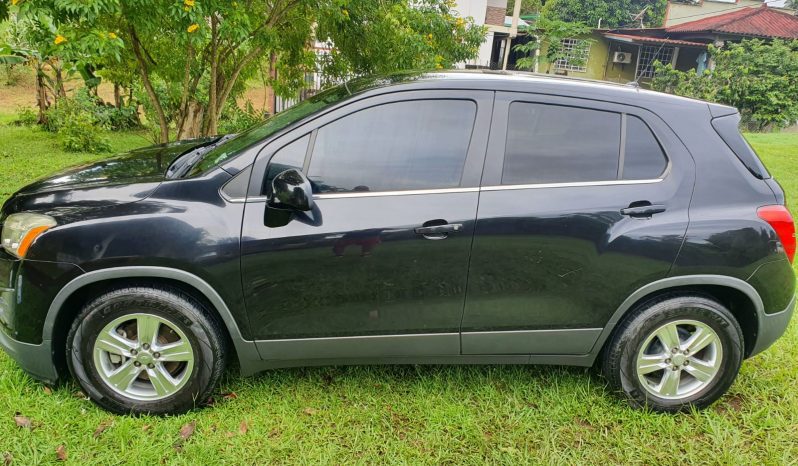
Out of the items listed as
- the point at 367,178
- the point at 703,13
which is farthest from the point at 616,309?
the point at 703,13

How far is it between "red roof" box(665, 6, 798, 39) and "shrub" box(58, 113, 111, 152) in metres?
26.4

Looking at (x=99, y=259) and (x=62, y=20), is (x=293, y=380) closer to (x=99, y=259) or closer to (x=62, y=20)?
(x=99, y=259)

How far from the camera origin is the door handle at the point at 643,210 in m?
2.71

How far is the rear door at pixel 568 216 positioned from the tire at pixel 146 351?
4.37 ft

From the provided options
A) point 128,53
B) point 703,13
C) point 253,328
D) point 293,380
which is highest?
point 703,13

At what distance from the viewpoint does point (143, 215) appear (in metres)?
2.59

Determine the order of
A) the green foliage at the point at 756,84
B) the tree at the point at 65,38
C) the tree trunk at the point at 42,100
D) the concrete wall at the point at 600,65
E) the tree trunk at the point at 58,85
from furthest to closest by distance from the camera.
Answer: the concrete wall at the point at 600,65
the green foliage at the point at 756,84
the tree trunk at the point at 42,100
the tree trunk at the point at 58,85
the tree at the point at 65,38

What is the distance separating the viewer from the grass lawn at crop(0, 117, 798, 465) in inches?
103

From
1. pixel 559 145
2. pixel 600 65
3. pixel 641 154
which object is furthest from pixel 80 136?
pixel 600 65

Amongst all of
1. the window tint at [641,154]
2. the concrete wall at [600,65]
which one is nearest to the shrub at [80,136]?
the window tint at [641,154]

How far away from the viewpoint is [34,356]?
8.93ft

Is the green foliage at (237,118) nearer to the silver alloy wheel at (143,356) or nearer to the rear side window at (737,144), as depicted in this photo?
the silver alloy wheel at (143,356)

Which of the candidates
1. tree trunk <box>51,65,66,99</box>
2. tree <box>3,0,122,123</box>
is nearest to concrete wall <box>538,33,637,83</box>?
tree trunk <box>51,65,66,99</box>

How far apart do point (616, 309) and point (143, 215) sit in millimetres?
2398
